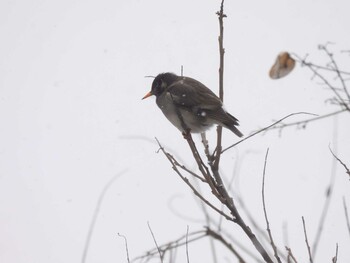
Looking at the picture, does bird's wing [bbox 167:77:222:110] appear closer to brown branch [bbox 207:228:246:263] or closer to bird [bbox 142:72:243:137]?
bird [bbox 142:72:243:137]

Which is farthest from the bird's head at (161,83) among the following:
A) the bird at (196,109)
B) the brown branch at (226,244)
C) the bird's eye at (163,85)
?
the brown branch at (226,244)

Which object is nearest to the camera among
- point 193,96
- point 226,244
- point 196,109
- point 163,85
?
point 226,244

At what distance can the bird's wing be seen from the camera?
504 cm

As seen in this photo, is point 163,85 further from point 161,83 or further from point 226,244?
point 226,244

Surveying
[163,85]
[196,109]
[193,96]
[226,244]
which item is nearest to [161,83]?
[163,85]

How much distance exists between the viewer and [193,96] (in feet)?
16.8

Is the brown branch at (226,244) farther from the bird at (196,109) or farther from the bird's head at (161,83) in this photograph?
the bird's head at (161,83)

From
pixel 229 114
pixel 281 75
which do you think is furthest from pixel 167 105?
pixel 281 75

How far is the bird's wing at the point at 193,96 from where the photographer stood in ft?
16.5

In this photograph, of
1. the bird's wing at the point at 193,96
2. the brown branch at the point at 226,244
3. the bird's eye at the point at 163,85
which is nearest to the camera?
the brown branch at the point at 226,244

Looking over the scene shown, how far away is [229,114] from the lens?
4918 mm

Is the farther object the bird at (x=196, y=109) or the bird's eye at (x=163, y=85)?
the bird's eye at (x=163, y=85)

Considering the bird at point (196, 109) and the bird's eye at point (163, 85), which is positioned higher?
the bird's eye at point (163, 85)

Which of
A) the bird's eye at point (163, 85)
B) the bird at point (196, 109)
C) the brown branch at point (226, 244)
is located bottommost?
the brown branch at point (226, 244)
